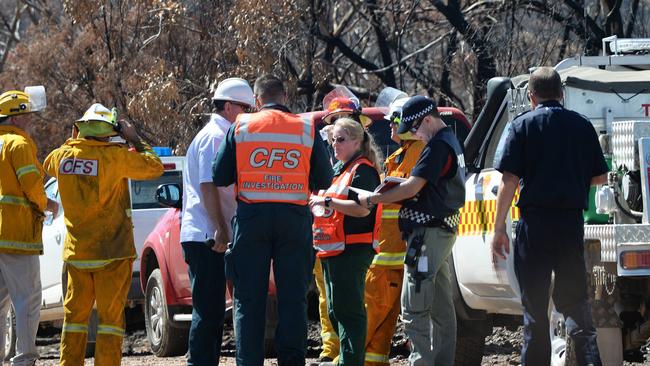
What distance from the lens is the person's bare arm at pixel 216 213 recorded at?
7840 mm

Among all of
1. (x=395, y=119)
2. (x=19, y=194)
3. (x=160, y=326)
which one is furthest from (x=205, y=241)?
(x=160, y=326)

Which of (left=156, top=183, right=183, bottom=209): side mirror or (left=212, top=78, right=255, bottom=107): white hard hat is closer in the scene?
(left=212, top=78, right=255, bottom=107): white hard hat

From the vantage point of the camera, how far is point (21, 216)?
354 inches

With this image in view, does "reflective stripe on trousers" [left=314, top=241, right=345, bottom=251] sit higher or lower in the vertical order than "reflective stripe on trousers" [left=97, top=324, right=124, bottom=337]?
higher

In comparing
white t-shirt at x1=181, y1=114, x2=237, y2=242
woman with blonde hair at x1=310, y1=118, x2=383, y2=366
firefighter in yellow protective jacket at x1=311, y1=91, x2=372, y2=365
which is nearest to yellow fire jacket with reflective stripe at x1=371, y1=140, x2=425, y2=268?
woman with blonde hair at x1=310, y1=118, x2=383, y2=366

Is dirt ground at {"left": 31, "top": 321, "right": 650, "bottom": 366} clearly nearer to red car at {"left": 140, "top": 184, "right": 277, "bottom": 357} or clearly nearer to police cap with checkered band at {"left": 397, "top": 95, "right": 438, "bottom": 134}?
red car at {"left": 140, "top": 184, "right": 277, "bottom": 357}

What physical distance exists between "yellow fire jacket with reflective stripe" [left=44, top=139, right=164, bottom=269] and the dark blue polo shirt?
256cm

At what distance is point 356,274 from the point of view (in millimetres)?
7953

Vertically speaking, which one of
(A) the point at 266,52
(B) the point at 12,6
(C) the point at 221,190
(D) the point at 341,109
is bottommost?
(C) the point at 221,190

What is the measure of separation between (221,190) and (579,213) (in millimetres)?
2344

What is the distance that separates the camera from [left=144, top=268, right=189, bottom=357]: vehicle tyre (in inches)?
442

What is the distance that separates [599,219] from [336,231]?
1.61m

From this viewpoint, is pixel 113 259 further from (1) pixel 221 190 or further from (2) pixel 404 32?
(2) pixel 404 32

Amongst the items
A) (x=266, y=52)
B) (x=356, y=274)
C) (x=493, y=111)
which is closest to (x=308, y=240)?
(x=356, y=274)
